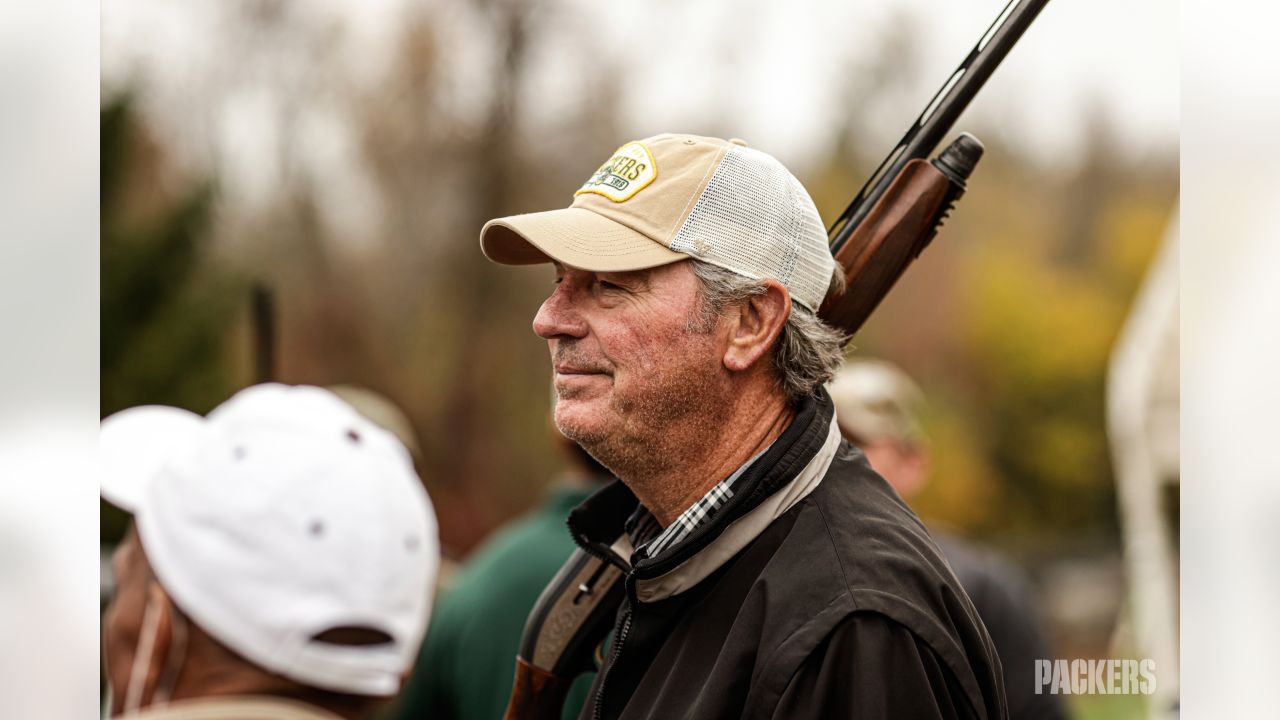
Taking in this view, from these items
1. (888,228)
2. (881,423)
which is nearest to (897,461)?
(881,423)

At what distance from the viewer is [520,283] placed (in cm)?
1038

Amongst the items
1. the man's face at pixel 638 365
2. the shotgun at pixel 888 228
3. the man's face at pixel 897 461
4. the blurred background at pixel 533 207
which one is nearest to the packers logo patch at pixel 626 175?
the man's face at pixel 638 365

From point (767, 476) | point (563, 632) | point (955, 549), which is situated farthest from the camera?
point (955, 549)

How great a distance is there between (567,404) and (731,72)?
8.40 metres

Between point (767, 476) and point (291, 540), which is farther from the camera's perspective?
point (291, 540)

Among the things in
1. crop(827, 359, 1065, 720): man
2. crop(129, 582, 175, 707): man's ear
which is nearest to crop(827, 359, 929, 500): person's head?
crop(827, 359, 1065, 720): man

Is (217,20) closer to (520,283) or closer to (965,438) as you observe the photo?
(520,283)

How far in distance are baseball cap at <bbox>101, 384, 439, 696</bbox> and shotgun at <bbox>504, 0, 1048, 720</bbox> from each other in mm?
226

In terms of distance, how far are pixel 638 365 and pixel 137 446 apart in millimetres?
870

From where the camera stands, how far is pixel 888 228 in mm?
1631

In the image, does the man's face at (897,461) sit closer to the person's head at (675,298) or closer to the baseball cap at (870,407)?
the baseball cap at (870,407)

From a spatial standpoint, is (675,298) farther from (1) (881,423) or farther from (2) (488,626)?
(1) (881,423)

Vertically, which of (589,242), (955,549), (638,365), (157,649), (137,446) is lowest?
(955,549)

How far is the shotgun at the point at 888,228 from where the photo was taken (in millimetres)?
1620
